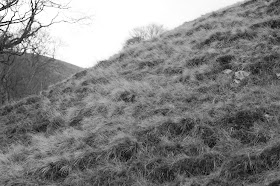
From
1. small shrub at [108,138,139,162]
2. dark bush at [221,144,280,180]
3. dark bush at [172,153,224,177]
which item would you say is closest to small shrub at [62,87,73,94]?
small shrub at [108,138,139,162]

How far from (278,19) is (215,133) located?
5.99 meters

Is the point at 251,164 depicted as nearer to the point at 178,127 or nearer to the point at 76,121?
the point at 178,127

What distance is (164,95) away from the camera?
263 inches

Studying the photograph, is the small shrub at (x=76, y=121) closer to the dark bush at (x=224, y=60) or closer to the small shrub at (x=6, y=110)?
the dark bush at (x=224, y=60)

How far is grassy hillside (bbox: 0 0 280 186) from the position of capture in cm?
411

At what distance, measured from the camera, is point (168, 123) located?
5.27 metres

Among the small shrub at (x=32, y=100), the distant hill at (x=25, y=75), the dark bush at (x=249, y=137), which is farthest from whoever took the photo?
the distant hill at (x=25, y=75)

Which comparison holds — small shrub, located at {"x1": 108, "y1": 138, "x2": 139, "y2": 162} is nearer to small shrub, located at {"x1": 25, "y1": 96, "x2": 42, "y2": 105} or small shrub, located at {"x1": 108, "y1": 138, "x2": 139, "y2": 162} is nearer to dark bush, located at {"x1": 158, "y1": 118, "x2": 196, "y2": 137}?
dark bush, located at {"x1": 158, "y1": 118, "x2": 196, "y2": 137}

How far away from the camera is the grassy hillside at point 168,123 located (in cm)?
411

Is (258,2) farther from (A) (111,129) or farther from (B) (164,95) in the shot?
(A) (111,129)

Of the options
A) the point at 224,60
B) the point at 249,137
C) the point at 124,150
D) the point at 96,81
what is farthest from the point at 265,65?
the point at 96,81

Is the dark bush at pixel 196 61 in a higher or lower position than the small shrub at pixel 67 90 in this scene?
lower

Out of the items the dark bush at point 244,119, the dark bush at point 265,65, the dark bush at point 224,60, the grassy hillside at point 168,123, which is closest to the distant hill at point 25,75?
the grassy hillside at point 168,123

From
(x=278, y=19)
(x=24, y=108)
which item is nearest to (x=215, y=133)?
(x=278, y=19)
